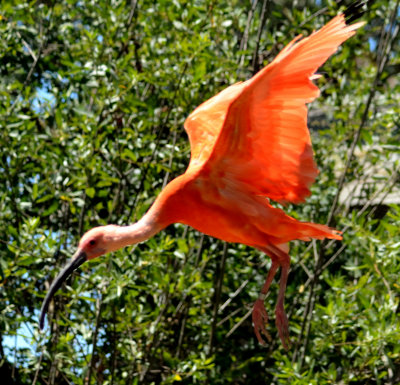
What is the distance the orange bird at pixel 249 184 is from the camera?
323 centimetres

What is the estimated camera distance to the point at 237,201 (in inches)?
136

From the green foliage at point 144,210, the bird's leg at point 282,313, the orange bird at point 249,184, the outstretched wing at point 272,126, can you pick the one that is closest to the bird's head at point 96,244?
the orange bird at point 249,184

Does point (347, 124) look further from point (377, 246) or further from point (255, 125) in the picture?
point (255, 125)

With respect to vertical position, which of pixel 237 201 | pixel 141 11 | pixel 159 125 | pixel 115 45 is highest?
pixel 141 11

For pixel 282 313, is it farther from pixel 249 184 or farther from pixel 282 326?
pixel 249 184

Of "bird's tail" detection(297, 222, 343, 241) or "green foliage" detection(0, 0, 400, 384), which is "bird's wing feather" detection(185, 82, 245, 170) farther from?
"green foliage" detection(0, 0, 400, 384)

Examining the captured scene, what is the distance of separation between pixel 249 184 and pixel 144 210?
162cm

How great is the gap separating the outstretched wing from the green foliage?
145 cm

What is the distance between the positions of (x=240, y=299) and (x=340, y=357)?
2.96 feet

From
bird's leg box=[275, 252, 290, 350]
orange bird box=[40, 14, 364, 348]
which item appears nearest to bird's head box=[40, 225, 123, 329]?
orange bird box=[40, 14, 364, 348]

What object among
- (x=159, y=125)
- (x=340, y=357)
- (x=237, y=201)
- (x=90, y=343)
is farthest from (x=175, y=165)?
(x=237, y=201)

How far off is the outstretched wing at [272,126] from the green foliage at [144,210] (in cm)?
145

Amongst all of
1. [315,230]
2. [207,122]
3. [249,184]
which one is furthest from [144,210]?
[315,230]

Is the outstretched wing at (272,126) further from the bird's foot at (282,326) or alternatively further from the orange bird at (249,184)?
the bird's foot at (282,326)
